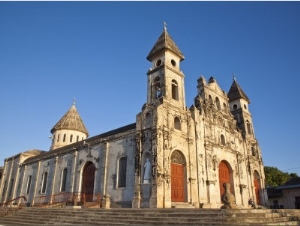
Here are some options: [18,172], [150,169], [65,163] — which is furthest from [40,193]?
[150,169]

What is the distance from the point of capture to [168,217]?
39.0 feet

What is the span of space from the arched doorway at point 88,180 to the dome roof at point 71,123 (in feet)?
57.7

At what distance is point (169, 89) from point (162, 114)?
3.44m

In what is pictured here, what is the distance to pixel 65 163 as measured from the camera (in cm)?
3033

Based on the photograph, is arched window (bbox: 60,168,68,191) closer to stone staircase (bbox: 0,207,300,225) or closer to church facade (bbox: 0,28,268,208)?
Answer: church facade (bbox: 0,28,268,208)

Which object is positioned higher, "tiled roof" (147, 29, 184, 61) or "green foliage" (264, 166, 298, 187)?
"tiled roof" (147, 29, 184, 61)

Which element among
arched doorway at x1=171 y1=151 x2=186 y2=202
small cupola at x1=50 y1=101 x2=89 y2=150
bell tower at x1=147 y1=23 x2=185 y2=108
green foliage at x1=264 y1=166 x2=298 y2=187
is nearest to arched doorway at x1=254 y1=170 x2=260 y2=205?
arched doorway at x1=171 y1=151 x2=186 y2=202

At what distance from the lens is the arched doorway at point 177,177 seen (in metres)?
21.2

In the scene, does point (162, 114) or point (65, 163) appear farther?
point (65, 163)

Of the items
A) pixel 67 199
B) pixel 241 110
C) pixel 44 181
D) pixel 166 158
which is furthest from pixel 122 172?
pixel 241 110

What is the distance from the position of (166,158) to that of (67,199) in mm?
13860

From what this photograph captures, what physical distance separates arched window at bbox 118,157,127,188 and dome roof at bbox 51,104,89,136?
892 inches

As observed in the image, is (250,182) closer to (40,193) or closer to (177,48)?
(177,48)

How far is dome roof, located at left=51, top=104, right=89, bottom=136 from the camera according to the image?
141 feet
